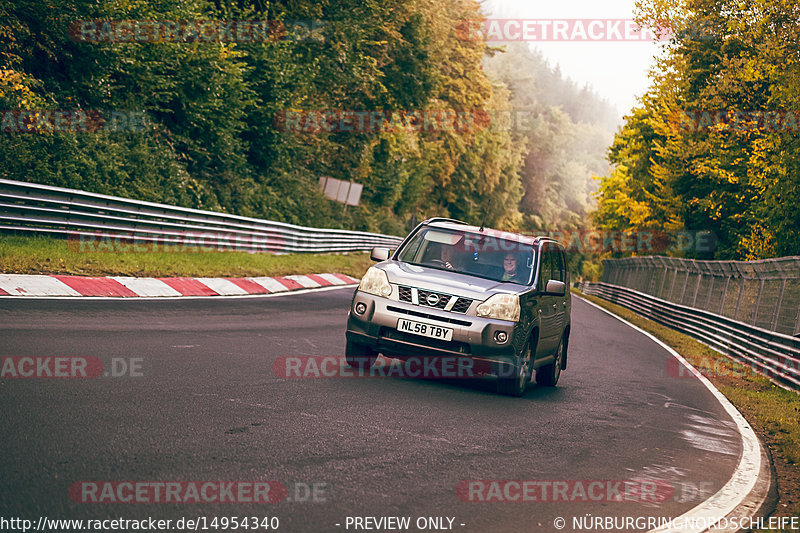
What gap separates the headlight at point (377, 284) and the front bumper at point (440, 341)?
0.14 m

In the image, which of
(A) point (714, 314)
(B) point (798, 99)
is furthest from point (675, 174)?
(A) point (714, 314)

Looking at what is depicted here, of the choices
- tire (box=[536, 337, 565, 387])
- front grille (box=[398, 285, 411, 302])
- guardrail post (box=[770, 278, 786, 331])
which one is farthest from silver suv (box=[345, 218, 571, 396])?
guardrail post (box=[770, 278, 786, 331])

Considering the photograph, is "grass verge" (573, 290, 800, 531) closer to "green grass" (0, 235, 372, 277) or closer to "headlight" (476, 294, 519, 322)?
"headlight" (476, 294, 519, 322)

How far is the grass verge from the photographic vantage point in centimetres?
715

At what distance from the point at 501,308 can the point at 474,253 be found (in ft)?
4.52

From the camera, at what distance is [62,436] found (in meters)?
5.42

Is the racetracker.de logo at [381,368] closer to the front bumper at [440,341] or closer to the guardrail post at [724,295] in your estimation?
the front bumper at [440,341]

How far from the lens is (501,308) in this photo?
9.16 metres

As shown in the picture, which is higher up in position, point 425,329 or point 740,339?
point 425,329

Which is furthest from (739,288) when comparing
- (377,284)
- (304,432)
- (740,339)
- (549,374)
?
(304,432)

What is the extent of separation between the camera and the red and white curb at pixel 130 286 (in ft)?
40.7

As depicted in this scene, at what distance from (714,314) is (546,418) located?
1537 cm

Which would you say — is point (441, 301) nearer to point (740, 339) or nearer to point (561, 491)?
point (561, 491)

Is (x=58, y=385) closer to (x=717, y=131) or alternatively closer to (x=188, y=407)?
(x=188, y=407)
